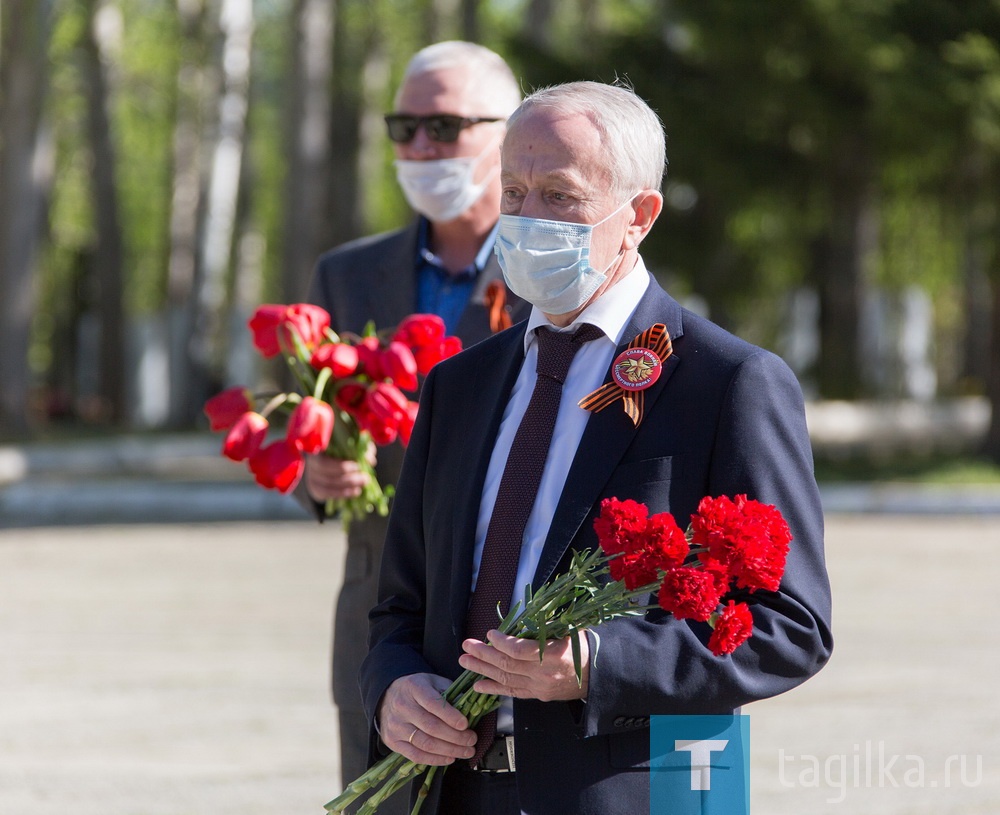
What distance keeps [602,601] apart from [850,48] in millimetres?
15629

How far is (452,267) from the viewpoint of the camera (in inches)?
151

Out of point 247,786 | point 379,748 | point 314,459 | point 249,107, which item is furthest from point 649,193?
point 249,107

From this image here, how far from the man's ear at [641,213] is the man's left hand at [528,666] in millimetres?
703

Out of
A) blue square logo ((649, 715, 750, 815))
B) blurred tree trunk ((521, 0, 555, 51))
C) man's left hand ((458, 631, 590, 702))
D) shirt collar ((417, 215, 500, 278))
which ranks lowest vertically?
blue square logo ((649, 715, 750, 815))

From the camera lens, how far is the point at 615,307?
253 centimetres

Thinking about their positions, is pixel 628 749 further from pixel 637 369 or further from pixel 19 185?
pixel 19 185

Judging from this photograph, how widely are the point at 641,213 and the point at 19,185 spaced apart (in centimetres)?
1944

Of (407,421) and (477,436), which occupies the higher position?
(477,436)

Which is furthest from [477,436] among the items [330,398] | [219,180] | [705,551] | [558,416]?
[219,180]

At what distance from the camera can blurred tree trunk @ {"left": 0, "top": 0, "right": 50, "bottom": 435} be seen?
2052cm

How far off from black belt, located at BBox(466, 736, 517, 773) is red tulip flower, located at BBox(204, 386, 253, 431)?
133 cm

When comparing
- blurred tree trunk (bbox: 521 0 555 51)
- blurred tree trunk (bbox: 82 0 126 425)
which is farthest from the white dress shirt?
blurred tree trunk (bbox: 82 0 126 425)

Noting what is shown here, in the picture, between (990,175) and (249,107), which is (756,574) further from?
(249,107)

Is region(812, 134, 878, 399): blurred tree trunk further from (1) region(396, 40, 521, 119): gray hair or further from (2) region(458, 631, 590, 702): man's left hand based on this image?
(2) region(458, 631, 590, 702): man's left hand
